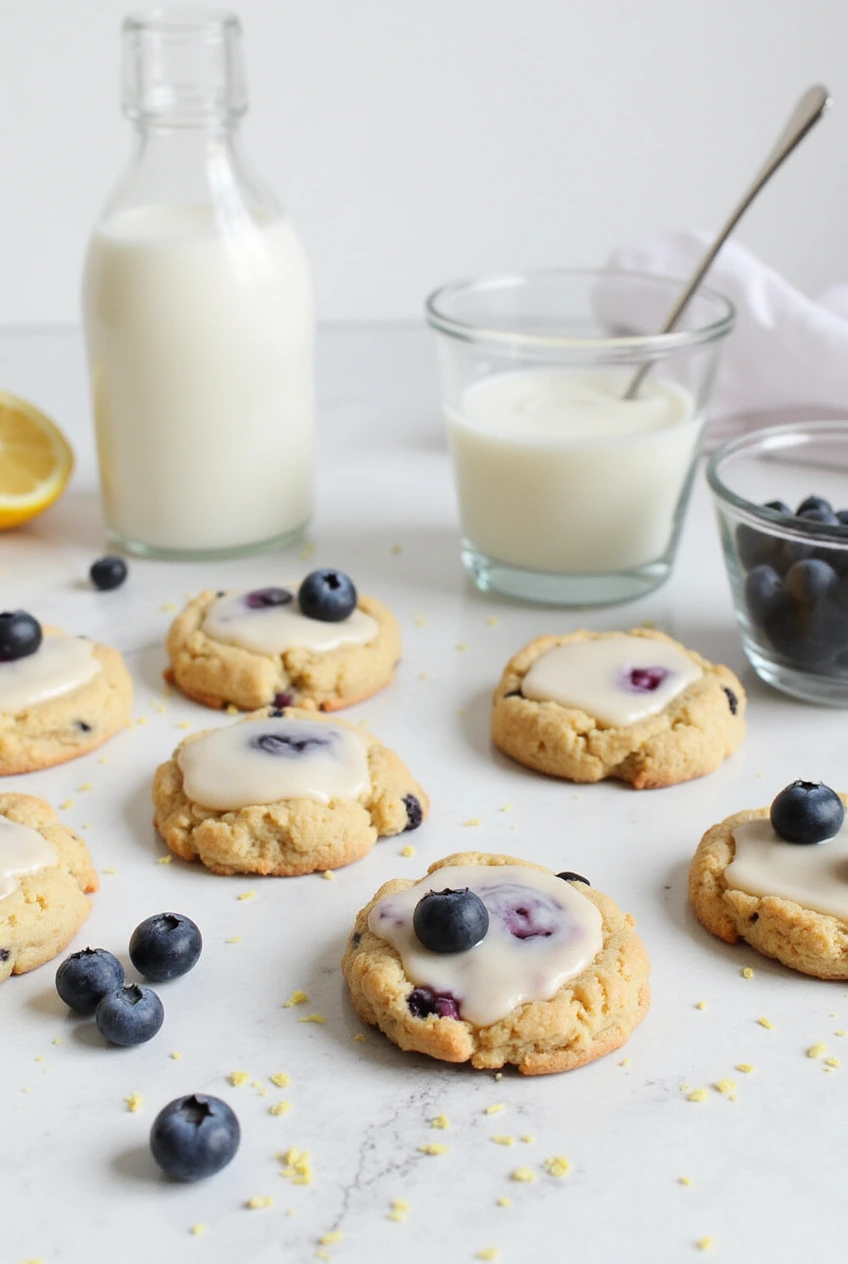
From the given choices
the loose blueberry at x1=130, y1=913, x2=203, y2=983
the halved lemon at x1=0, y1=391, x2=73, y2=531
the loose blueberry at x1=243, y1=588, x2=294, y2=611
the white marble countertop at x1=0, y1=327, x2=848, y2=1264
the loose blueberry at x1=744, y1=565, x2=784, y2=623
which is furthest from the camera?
the halved lemon at x1=0, y1=391, x2=73, y2=531

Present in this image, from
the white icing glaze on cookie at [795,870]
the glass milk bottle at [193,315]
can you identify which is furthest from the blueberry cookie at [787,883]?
the glass milk bottle at [193,315]

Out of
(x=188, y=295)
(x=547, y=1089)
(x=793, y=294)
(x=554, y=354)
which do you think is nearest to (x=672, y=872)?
(x=547, y=1089)

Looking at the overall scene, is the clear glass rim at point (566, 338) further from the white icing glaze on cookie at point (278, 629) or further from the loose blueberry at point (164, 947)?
the loose blueberry at point (164, 947)

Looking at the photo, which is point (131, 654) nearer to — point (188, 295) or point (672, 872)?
point (188, 295)

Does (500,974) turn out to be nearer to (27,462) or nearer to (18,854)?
(18,854)

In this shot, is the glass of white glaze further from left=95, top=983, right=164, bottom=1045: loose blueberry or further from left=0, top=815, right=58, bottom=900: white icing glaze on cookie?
left=95, top=983, right=164, bottom=1045: loose blueberry

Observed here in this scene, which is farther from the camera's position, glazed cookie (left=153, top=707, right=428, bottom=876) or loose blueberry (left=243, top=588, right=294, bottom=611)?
loose blueberry (left=243, top=588, right=294, bottom=611)

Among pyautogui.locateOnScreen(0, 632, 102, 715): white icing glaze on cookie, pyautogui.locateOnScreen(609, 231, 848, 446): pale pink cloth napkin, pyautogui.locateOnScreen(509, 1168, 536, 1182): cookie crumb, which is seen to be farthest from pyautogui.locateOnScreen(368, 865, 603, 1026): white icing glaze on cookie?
pyautogui.locateOnScreen(609, 231, 848, 446): pale pink cloth napkin
